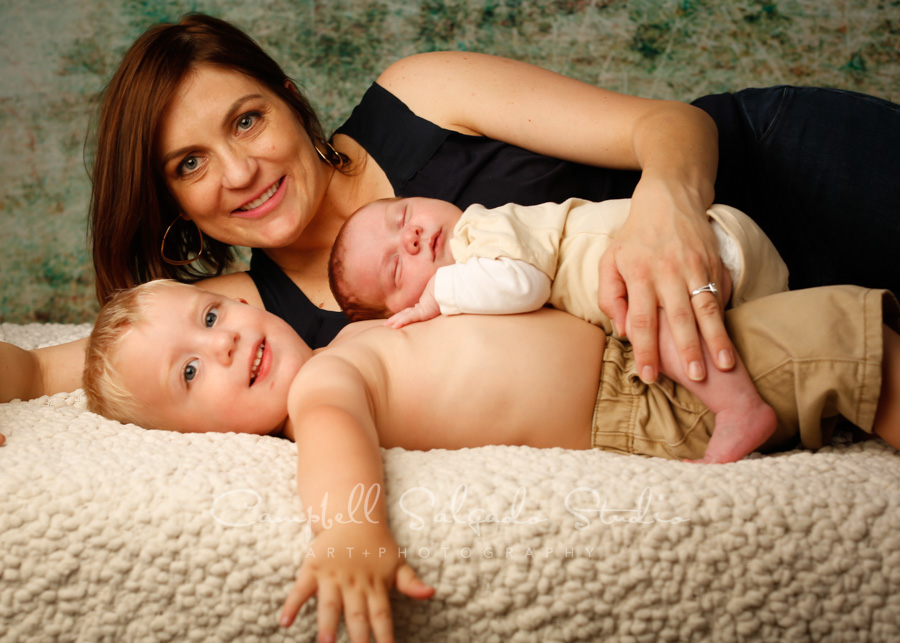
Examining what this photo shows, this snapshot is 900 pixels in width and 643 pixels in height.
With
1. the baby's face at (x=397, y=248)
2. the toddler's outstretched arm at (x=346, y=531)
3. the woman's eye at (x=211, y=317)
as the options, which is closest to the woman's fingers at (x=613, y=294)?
the baby's face at (x=397, y=248)

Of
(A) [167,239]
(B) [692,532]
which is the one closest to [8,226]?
(A) [167,239]

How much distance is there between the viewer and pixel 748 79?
2.59 m

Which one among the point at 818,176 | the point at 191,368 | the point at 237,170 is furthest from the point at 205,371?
the point at 818,176

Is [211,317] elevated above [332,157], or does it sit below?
below

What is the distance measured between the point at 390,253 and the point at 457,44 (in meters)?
1.46

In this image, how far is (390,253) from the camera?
1465 mm

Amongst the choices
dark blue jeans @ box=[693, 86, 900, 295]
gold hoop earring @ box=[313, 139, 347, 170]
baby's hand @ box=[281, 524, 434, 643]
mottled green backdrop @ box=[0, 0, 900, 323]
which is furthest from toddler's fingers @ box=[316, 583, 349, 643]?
mottled green backdrop @ box=[0, 0, 900, 323]

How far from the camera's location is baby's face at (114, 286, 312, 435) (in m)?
1.22

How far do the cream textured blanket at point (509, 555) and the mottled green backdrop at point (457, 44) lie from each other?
6.60 ft

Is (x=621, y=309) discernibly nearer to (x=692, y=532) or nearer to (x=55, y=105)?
(x=692, y=532)

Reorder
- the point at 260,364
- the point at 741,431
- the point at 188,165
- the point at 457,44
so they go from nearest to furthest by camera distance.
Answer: the point at 741,431
the point at 260,364
the point at 188,165
the point at 457,44

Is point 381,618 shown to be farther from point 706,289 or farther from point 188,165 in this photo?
point 188,165

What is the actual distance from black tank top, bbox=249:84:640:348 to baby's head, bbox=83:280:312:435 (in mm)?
391

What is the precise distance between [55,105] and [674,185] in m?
2.45
